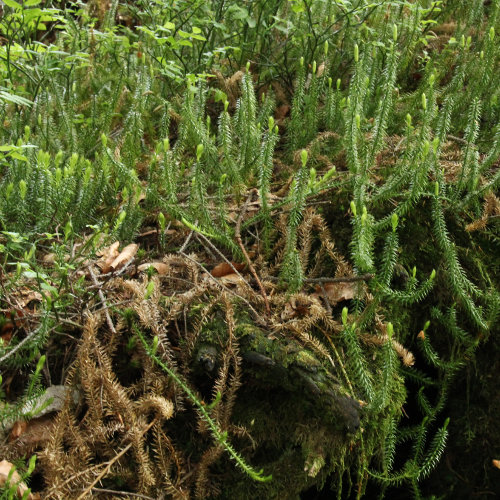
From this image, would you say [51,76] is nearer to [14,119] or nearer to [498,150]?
[14,119]

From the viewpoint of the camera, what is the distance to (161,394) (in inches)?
68.9

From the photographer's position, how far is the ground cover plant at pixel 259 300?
169 centimetres

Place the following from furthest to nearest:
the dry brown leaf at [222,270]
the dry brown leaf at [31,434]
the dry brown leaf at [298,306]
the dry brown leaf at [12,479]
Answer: the dry brown leaf at [222,270] < the dry brown leaf at [298,306] < the dry brown leaf at [31,434] < the dry brown leaf at [12,479]

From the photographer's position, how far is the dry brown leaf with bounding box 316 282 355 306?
2109 mm

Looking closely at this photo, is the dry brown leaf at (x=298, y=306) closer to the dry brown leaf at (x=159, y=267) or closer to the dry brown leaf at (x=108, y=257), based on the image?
the dry brown leaf at (x=159, y=267)

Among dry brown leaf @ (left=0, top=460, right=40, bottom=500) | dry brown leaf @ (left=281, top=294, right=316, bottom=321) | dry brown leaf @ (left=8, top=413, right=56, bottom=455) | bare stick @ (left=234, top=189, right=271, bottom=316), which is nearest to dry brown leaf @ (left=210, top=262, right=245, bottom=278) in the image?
bare stick @ (left=234, top=189, right=271, bottom=316)

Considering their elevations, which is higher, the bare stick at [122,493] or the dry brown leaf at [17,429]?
the dry brown leaf at [17,429]

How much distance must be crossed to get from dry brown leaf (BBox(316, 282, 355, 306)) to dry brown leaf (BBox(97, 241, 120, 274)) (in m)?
0.93

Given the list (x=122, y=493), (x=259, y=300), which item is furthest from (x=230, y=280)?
(x=122, y=493)

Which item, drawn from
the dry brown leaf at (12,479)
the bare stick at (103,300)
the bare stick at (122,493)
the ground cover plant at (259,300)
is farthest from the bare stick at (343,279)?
the dry brown leaf at (12,479)

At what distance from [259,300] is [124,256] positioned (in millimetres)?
679

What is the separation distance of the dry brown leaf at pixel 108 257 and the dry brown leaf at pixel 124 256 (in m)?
0.02

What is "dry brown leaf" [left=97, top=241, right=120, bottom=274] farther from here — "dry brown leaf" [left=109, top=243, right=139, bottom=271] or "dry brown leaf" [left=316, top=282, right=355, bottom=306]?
"dry brown leaf" [left=316, top=282, right=355, bottom=306]

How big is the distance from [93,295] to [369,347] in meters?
1.13
